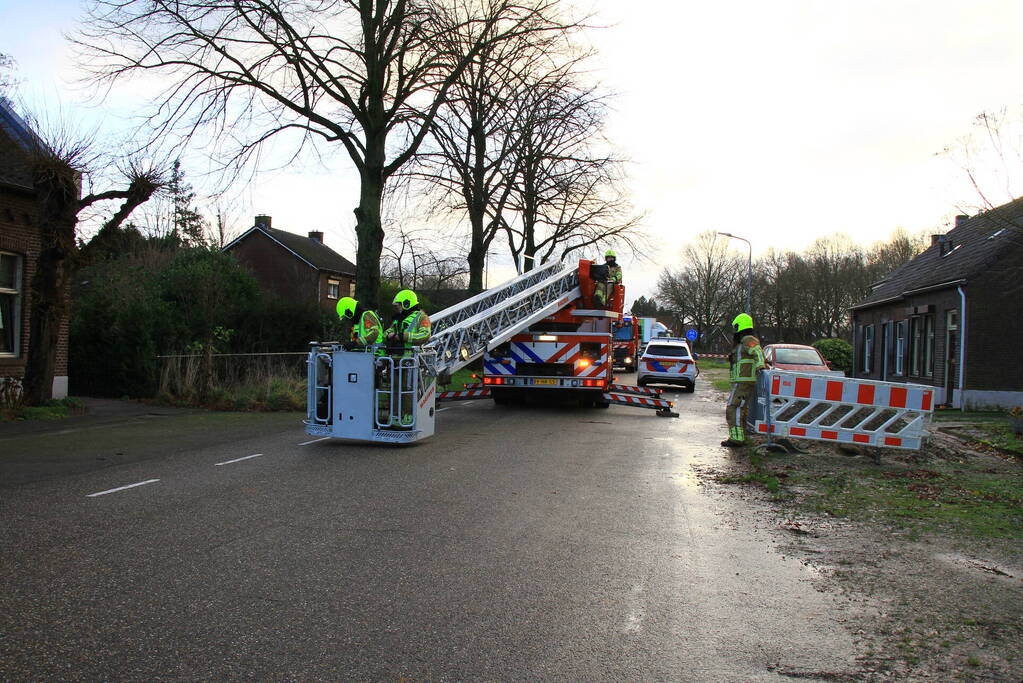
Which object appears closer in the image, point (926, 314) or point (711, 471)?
point (711, 471)

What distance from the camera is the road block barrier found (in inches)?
408

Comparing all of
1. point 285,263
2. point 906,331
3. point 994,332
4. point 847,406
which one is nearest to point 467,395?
point 847,406

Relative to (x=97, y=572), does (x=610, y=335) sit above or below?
above

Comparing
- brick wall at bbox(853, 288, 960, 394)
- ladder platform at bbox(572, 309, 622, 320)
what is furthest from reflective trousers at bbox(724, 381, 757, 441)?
brick wall at bbox(853, 288, 960, 394)

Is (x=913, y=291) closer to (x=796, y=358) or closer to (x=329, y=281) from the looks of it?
(x=796, y=358)

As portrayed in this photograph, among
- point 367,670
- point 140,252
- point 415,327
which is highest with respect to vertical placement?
point 140,252

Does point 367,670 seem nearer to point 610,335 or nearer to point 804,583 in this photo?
point 804,583

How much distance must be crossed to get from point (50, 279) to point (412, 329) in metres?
7.69

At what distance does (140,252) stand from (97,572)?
34.3m

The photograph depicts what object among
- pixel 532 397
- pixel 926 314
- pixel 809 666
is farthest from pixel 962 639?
pixel 926 314

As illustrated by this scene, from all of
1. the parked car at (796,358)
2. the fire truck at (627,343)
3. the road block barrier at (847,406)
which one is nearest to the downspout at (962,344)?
the parked car at (796,358)

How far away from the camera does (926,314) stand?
24906mm

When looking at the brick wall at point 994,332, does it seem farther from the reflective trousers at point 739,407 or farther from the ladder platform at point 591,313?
the reflective trousers at point 739,407

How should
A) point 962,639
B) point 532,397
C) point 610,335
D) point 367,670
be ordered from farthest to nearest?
point 532,397 < point 610,335 < point 962,639 < point 367,670
